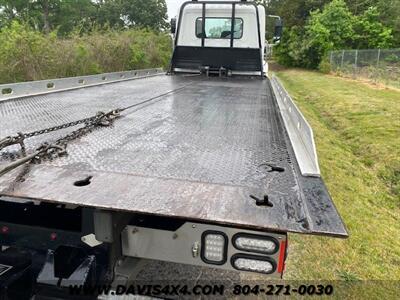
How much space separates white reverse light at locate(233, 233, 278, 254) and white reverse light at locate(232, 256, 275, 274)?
0.15 ft

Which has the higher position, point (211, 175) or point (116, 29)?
point (116, 29)

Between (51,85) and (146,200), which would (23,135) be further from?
(51,85)

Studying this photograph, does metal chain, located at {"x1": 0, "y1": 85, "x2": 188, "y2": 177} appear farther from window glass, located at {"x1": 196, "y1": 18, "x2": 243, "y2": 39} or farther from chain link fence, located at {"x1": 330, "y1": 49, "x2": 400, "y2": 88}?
chain link fence, located at {"x1": 330, "y1": 49, "x2": 400, "y2": 88}

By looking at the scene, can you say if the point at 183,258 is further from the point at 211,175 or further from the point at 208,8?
the point at 208,8

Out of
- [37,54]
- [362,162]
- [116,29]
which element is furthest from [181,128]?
[116,29]

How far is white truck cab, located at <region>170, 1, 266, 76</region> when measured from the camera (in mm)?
7855

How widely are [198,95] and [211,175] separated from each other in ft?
10.3

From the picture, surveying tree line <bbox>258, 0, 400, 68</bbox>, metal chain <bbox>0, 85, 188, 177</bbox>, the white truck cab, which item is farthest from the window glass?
tree line <bbox>258, 0, 400, 68</bbox>

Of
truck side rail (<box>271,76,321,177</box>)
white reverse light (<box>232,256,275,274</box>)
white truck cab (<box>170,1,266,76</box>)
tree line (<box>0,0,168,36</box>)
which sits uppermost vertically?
tree line (<box>0,0,168,36</box>)

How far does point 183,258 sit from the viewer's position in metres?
1.62

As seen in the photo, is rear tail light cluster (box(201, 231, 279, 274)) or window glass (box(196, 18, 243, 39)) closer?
rear tail light cluster (box(201, 231, 279, 274))

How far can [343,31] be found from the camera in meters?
26.6

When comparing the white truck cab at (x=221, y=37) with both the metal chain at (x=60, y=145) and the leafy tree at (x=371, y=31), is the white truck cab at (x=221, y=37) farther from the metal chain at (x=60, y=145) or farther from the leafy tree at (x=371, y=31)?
the leafy tree at (x=371, y=31)

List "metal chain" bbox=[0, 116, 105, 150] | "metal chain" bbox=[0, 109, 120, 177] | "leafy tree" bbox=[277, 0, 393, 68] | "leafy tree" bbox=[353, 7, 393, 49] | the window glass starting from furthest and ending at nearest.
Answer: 1. "leafy tree" bbox=[353, 7, 393, 49]
2. "leafy tree" bbox=[277, 0, 393, 68]
3. the window glass
4. "metal chain" bbox=[0, 116, 105, 150]
5. "metal chain" bbox=[0, 109, 120, 177]
